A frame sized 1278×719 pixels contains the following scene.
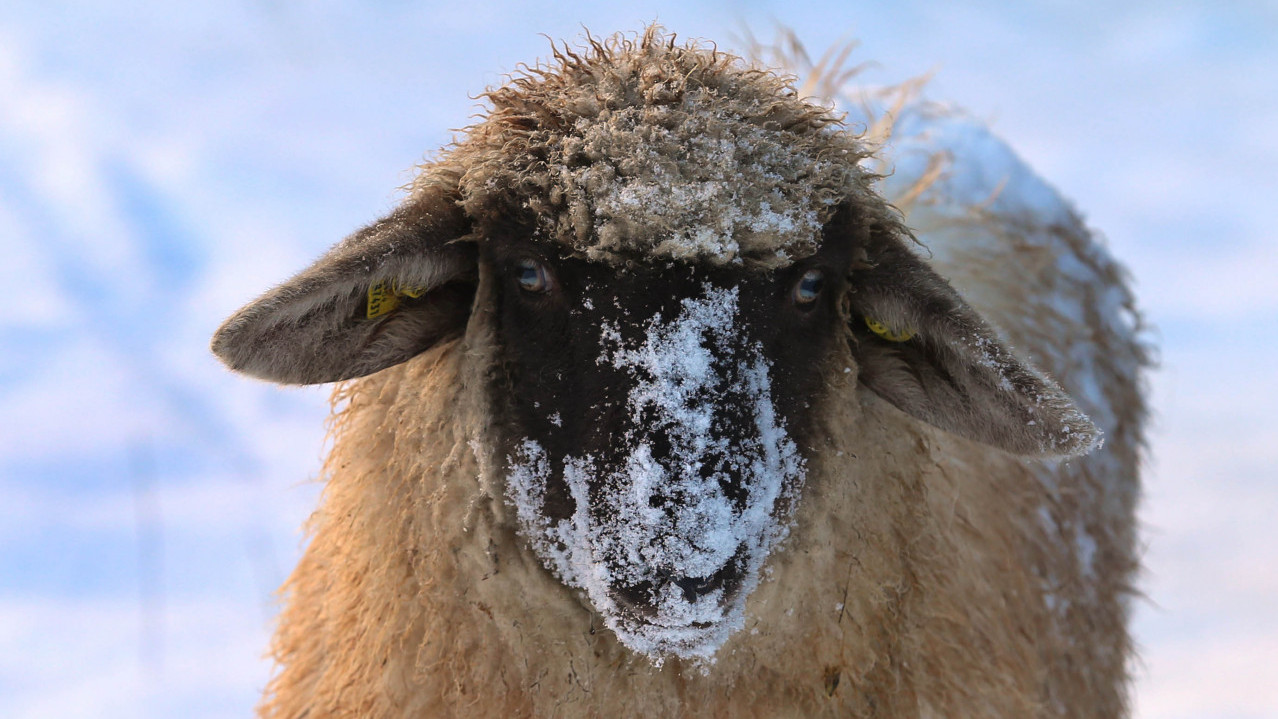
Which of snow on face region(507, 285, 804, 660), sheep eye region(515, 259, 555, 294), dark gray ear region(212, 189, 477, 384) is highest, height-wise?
dark gray ear region(212, 189, 477, 384)

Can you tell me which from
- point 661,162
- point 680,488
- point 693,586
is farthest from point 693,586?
point 661,162

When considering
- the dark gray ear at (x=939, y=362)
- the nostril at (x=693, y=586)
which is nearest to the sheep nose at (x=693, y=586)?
the nostril at (x=693, y=586)

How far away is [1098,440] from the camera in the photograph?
2471mm

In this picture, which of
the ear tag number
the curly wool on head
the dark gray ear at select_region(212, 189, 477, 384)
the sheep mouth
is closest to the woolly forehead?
the curly wool on head

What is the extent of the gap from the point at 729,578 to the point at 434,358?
968mm

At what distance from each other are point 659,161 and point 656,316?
0.35m

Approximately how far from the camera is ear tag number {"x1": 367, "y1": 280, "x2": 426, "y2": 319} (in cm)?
245

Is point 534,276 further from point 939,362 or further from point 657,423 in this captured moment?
point 939,362

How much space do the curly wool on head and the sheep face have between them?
0.24 ft

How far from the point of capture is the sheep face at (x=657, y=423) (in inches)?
81.9

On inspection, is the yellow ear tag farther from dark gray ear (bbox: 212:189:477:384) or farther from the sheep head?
dark gray ear (bbox: 212:189:477:384)

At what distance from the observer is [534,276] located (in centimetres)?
235

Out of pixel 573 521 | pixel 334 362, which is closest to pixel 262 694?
pixel 334 362

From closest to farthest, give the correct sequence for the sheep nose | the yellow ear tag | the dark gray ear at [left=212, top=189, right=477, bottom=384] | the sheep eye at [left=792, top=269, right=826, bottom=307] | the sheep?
the sheep nose
the sheep
the dark gray ear at [left=212, top=189, right=477, bottom=384]
the sheep eye at [left=792, top=269, right=826, bottom=307]
the yellow ear tag
